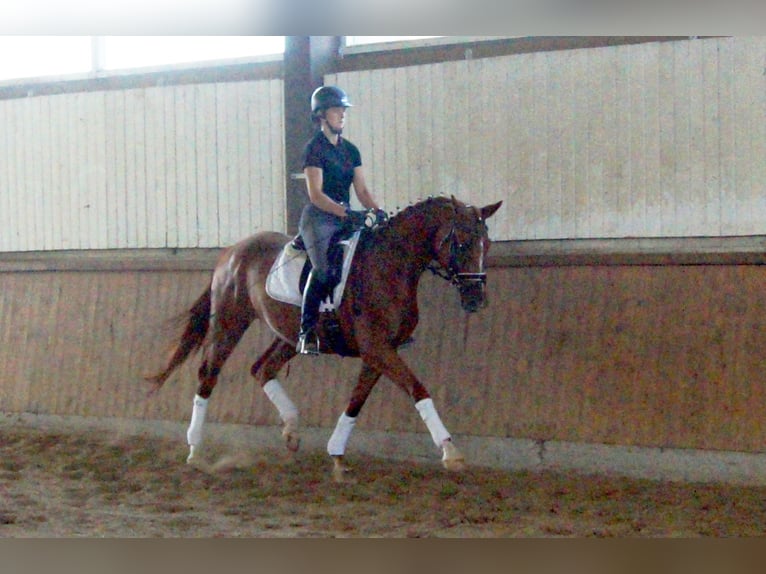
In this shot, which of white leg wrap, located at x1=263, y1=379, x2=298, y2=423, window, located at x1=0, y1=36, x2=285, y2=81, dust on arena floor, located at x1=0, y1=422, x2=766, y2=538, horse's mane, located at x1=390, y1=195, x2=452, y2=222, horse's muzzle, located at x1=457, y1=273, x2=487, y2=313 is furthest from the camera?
window, located at x1=0, y1=36, x2=285, y2=81

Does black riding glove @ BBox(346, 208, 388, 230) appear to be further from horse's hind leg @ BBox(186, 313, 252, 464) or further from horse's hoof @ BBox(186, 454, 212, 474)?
horse's hoof @ BBox(186, 454, 212, 474)

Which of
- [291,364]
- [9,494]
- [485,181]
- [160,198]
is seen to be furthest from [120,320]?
[485,181]

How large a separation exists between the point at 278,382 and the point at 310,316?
2.96 feet

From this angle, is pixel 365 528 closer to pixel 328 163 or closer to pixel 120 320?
pixel 328 163

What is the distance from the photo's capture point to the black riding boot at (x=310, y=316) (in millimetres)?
6812

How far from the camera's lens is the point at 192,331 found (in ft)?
25.9

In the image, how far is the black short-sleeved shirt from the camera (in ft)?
22.2

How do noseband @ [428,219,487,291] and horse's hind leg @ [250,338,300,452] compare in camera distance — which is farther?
horse's hind leg @ [250,338,300,452]

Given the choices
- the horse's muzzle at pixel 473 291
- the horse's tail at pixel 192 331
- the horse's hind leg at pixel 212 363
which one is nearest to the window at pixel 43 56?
the horse's tail at pixel 192 331

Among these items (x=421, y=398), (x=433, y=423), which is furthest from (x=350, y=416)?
(x=433, y=423)

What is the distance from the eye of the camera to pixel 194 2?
393 cm

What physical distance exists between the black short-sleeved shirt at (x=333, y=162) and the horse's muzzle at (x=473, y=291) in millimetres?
1153

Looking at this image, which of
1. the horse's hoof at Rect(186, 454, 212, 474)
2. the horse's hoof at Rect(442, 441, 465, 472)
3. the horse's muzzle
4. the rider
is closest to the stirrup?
the rider

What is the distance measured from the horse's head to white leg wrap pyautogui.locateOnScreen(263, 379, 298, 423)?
1.63 m
